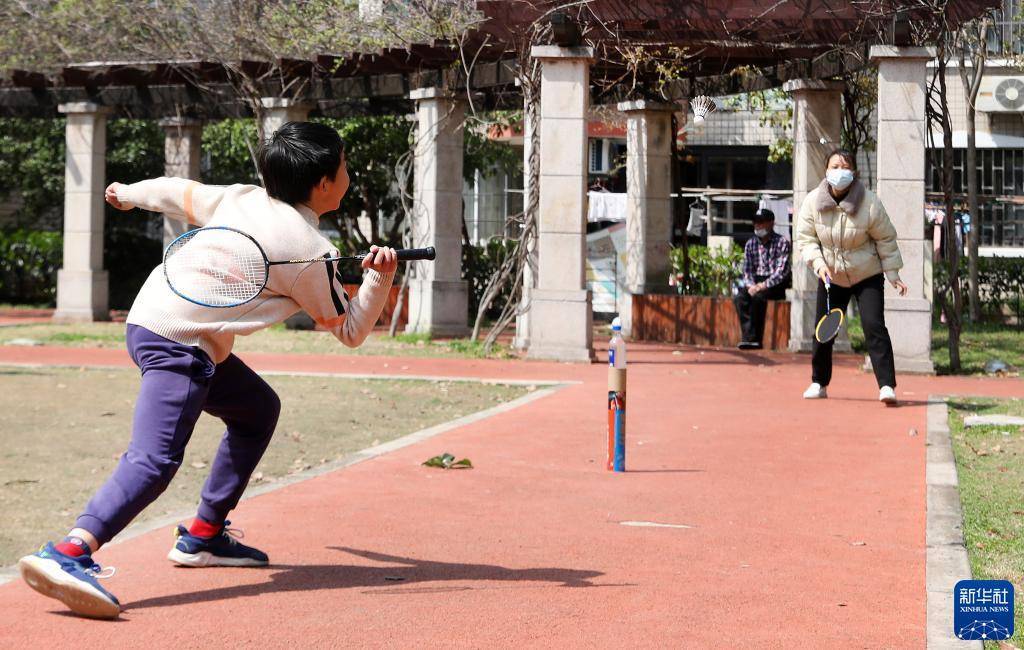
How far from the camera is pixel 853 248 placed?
470 inches

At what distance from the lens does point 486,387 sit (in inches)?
547

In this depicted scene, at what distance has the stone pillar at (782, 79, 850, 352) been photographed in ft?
60.4

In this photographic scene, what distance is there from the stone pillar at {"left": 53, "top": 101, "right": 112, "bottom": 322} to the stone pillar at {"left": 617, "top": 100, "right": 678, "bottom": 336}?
9321 millimetres

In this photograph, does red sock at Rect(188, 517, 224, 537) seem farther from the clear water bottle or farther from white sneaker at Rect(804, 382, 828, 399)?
white sneaker at Rect(804, 382, 828, 399)

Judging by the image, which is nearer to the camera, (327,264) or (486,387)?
(327,264)

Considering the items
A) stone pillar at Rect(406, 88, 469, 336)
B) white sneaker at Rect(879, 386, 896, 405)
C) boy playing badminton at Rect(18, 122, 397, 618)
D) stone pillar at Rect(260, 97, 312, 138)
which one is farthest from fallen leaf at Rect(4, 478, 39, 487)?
stone pillar at Rect(260, 97, 312, 138)

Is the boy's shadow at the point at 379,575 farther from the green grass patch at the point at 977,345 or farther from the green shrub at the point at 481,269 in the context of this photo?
the green shrub at the point at 481,269

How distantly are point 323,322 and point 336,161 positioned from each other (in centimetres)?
64

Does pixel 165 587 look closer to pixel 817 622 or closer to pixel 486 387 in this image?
pixel 817 622

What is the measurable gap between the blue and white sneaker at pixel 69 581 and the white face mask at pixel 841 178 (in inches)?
325

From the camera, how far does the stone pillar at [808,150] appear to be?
60.4ft

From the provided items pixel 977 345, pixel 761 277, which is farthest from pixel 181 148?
pixel 977 345

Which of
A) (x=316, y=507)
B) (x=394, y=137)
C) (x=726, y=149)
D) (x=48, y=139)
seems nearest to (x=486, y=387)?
(x=316, y=507)

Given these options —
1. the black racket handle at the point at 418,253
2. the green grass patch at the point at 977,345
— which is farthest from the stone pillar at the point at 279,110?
the black racket handle at the point at 418,253
